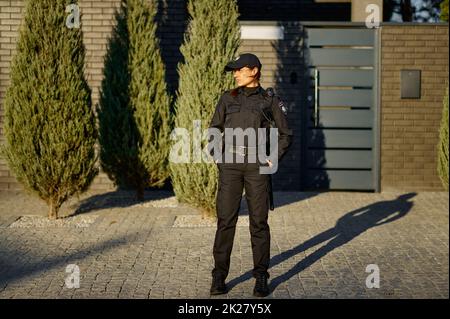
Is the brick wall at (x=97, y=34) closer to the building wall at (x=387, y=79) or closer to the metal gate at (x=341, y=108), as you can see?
the building wall at (x=387, y=79)

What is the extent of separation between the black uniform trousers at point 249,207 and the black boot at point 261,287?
0.14 ft

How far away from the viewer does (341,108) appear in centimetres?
1284

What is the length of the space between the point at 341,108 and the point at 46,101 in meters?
5.58

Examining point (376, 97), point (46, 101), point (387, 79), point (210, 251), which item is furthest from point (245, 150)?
point (387, 79)

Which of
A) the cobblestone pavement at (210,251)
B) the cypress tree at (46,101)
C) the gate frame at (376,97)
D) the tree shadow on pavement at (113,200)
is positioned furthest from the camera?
the gate frame at (376,97)

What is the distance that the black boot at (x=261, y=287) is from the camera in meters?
6.14

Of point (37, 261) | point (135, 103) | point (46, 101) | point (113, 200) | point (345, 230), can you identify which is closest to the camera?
point (37, 261)

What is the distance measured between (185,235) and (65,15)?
11.0 ft

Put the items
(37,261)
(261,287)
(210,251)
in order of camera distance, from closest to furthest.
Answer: (261,287)
(37,261)
(210,251)

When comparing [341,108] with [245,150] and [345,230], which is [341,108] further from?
[245,150]

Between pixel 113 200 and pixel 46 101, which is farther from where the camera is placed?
pixel 113 200

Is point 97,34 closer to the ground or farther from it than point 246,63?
farther from it

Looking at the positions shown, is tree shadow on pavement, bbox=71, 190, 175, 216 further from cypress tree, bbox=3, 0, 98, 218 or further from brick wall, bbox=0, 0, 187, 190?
cypress tree, bbox=3, 0, 98, 218

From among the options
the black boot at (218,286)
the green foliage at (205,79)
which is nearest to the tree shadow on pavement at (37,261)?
the green foliage at (205,79)
